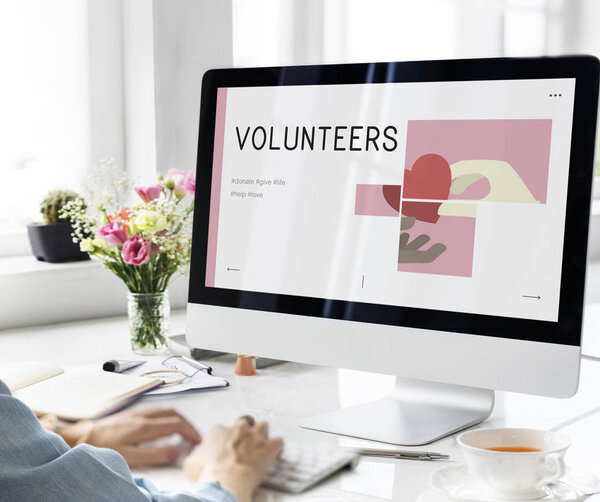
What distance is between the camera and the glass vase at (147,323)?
1482 mm

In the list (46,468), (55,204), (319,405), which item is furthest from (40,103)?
(46,468)

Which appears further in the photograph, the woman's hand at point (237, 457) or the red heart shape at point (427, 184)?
the red heart shape at point (427, 184)

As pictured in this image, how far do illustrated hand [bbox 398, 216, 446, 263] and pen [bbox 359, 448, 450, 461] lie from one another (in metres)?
0.24

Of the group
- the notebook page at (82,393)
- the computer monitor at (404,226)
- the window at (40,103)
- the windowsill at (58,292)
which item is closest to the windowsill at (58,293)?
the windowsill at (58,292)

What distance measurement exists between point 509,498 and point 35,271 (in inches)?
52.2

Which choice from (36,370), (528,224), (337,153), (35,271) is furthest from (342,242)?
(35,271)

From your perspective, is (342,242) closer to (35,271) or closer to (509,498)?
(509,498)

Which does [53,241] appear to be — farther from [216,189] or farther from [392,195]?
[392,195]

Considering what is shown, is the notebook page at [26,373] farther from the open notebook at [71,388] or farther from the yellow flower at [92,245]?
the yellow flower at [92,245]

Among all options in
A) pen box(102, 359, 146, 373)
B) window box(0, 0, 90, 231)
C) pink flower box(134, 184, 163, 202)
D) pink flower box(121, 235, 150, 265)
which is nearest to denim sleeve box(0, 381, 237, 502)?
pen box(102, 359, 146, 373)

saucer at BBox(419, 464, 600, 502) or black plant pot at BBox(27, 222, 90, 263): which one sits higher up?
black plant pot at BBox(27, 222, 90, 263)

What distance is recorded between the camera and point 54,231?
1877mm

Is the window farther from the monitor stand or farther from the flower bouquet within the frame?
the monitor stand

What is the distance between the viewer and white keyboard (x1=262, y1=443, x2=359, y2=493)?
857mm
